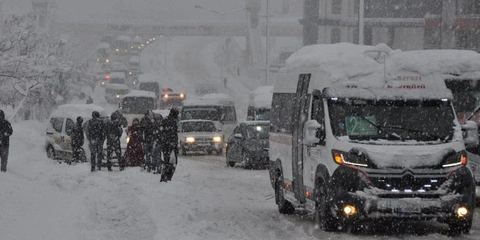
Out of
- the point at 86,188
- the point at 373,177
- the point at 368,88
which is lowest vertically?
the point at 86,188

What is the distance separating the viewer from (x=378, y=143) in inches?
492

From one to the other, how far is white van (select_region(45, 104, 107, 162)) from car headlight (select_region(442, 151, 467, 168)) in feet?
66.4

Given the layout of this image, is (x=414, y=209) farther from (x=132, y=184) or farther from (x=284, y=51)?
(x=284, y=51)

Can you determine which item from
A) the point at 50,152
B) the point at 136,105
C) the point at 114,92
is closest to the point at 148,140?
the point at 50,152

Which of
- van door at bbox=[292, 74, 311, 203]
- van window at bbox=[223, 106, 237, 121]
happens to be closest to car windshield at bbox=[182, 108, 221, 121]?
van window at bbox=[223, 106, 237, 121]

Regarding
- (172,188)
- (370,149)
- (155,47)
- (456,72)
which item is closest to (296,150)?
(370,149)

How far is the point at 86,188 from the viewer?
19656 millimetres

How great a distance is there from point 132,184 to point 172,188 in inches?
71.9

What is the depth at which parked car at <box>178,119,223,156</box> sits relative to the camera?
125 feet

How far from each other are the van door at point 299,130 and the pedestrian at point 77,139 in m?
14.3

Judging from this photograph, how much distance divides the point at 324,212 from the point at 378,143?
1.24 meters

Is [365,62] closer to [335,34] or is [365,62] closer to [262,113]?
[262,113]

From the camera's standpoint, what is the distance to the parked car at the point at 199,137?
38000 millimetres

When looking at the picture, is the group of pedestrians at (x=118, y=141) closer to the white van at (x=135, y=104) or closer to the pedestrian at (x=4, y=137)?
the pedestrian at (x=4, y=137)
